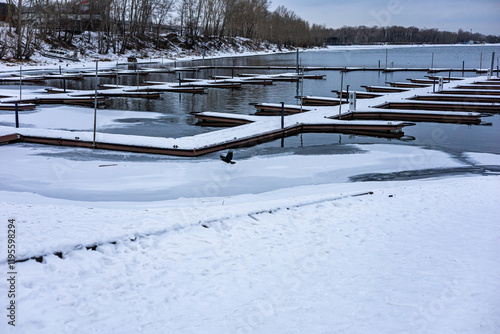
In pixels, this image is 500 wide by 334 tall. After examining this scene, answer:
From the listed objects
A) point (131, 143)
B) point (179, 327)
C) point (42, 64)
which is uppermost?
point (42, 64)

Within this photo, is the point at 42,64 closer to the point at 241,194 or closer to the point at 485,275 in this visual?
the point at 241,194

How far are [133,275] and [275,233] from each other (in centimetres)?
232

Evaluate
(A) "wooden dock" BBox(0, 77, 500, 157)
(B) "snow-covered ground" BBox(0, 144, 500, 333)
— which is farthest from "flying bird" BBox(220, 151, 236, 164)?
(B) "snow-covered ground" BBox(0, 144, 500, 333)

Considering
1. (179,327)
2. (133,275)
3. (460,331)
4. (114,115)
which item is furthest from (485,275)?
(114,115)

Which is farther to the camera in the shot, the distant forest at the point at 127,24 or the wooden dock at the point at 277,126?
the distant forest at the point at 127,24

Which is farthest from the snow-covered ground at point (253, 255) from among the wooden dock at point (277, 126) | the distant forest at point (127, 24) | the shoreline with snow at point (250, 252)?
the distant forest at point (127, 24)

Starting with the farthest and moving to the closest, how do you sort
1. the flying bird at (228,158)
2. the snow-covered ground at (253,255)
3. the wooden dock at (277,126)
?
the wooden dock at (277,126) < the flying bird at (228,158) < the snow-covered ground at (253,255)

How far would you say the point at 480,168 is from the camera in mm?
13031

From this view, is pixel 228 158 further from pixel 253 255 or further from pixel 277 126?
pixel 253 255

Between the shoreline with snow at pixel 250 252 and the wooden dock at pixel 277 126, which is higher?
the wooden dock at pixel 277 126

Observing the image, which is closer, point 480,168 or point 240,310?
point 240,310

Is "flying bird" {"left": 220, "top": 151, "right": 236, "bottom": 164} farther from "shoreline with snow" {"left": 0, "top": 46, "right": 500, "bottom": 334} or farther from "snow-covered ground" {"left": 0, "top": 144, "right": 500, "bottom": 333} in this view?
"snow-covered ground" {"left": 0, "top": 144, "right": 500, "bottom": 333}

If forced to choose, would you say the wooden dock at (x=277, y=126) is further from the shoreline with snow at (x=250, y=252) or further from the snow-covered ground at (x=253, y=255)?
the snow-covered ground at (x=253, y=255)

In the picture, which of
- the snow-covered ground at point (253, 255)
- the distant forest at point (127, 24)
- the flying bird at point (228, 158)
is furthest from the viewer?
the distant forest at point (127, 24)
